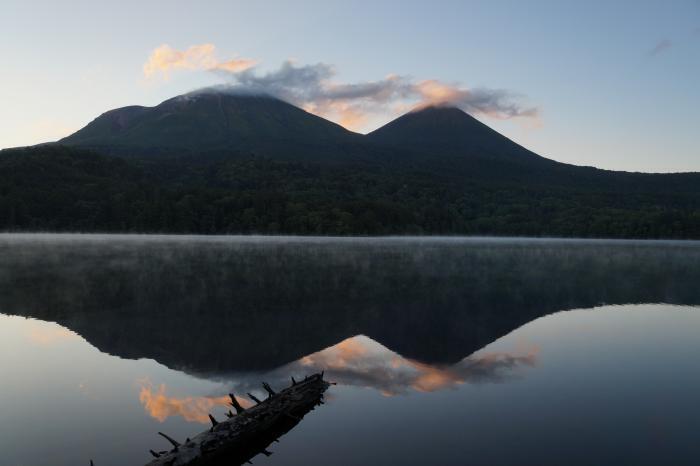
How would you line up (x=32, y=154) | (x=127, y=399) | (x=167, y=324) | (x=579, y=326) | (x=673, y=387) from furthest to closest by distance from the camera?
(x=32, y=154) < (x=579, y=326) < (x=167, y=324) < (x=673, y=387) < (x=127, y=399)

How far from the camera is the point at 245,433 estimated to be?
9.34 m

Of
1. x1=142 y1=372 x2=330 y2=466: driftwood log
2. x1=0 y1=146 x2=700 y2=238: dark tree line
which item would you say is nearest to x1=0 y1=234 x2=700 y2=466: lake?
x1=142 y1=372 x2=330 y2=466: driftwood log

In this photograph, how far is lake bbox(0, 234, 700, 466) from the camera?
9875 millimetres

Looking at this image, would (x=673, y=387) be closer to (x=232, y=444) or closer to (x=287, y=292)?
(x=232, y=444)

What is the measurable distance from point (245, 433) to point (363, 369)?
20.8 feet

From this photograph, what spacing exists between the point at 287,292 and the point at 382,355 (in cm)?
1411

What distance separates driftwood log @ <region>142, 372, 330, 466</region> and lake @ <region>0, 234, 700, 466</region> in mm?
248

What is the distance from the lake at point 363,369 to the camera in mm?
9875

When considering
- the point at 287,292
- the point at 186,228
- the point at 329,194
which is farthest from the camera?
the point at 329,194

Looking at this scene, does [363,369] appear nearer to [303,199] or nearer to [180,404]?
[180,404]

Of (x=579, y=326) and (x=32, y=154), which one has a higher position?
(x=32, y=154)

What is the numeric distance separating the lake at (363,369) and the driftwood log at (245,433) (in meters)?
0.25

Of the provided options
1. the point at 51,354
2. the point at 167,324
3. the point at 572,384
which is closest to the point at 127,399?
the point at 51,354

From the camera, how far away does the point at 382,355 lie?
56.4 ft
